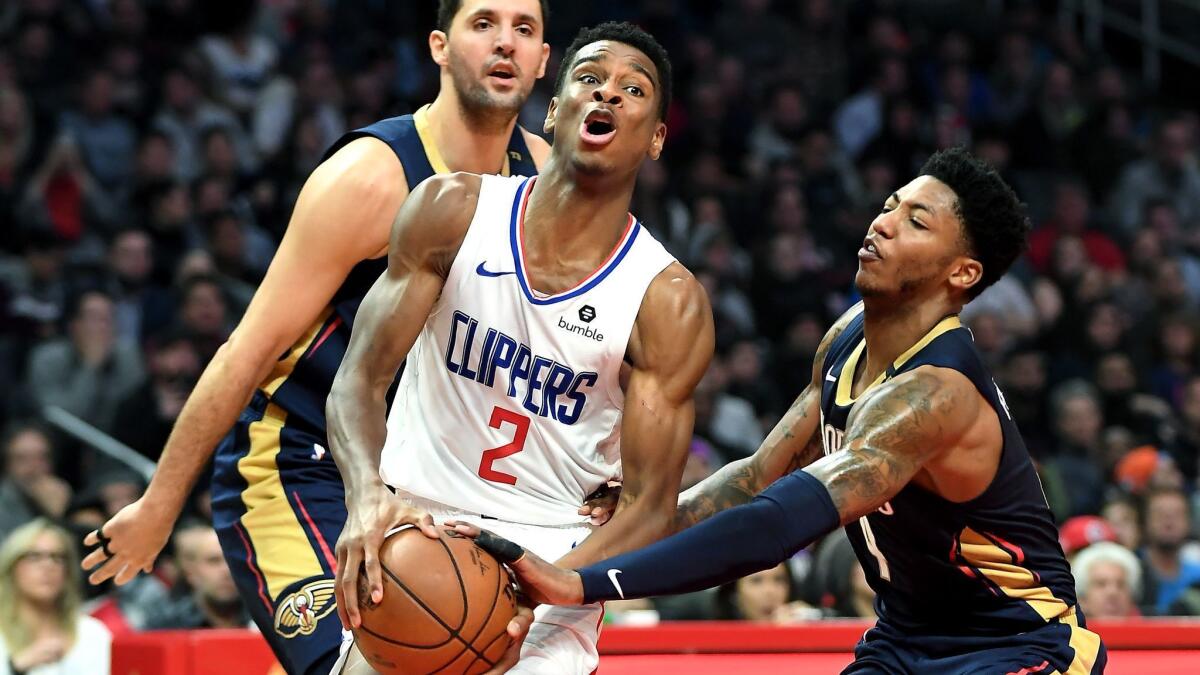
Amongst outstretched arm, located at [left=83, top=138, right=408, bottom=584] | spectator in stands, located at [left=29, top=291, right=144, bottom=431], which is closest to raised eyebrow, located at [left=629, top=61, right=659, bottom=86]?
outstretched arm, located at [left=83, top=138, right=408, bottom=584]

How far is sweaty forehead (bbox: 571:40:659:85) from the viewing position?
3.61 metres

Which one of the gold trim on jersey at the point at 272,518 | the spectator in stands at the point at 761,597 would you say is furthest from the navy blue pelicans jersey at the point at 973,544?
the spectator in stands at the point at 761,597

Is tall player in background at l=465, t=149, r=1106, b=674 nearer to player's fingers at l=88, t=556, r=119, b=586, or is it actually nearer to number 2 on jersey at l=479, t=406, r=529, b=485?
number 2 on jersey at l=479, t=406, r=529, b=485

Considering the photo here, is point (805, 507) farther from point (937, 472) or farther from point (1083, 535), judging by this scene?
point (1083, 535)

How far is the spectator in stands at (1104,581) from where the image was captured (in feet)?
21.9

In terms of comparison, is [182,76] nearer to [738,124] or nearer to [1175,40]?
[738,124]

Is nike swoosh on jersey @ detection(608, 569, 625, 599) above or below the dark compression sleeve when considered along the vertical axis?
below

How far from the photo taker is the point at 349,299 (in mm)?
3904

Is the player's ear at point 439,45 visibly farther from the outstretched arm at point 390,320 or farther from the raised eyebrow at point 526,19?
the outstretched arm at point 390,320

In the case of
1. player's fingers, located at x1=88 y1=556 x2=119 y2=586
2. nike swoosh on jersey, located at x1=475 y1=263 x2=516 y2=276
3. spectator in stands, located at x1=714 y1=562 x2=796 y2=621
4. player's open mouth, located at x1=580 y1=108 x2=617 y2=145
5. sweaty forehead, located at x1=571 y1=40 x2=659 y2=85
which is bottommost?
spectator in stands, located at x1=714 y1=562 x2=796 y2=621

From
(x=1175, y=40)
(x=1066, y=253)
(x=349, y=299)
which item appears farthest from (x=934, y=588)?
(x=1175, y=40)

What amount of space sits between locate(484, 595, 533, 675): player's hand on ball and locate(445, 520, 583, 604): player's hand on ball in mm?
58

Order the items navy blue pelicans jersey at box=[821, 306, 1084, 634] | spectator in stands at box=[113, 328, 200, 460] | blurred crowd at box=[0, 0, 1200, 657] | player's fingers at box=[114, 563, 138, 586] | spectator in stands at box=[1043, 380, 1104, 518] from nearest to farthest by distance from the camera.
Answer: navy blue pelicans jersey at box=[821, 306, 1084, 634]
player's fingers at box=[114, 563, 138, 586]
blurred crowd at box=[0, 0, 1200, 657]
spectator in stands at box=[113, 328, 200, 460]
spectator in stands at box=[1043, 380, 1104, 518]

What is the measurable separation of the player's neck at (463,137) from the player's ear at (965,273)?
1.12 m
